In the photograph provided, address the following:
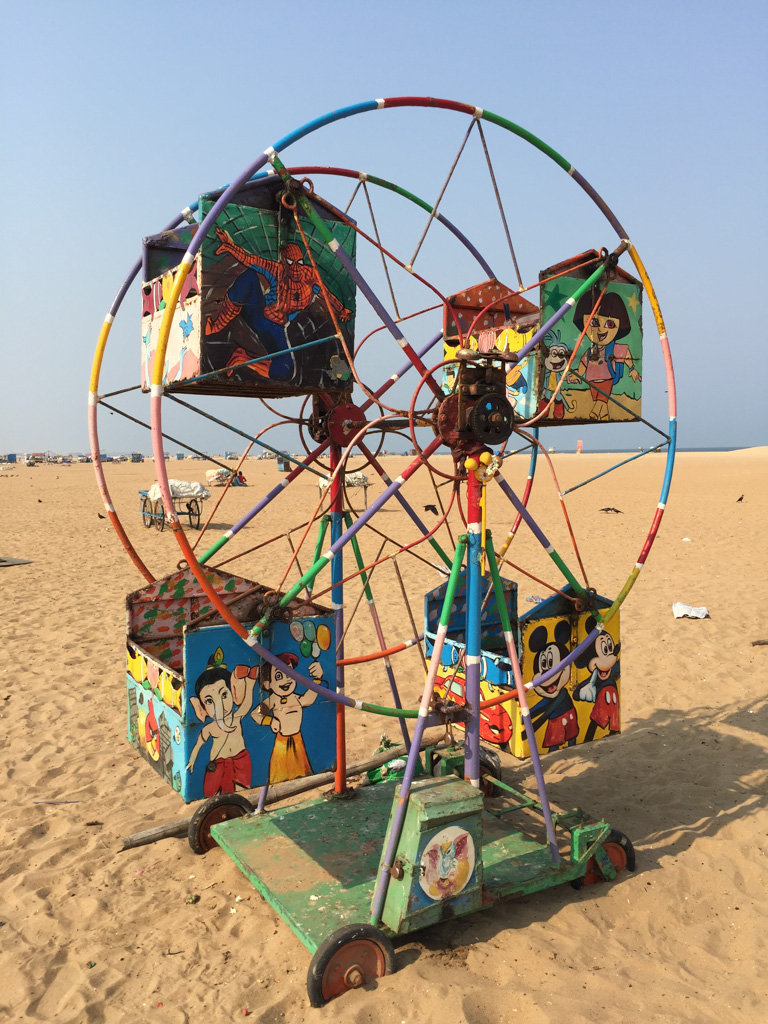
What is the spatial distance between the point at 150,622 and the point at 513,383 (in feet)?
9.15

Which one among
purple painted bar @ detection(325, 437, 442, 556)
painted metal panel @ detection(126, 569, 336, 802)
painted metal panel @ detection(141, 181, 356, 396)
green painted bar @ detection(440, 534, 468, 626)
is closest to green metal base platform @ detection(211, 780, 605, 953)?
painted metal panel @ detection(126, 569, 336, 802)

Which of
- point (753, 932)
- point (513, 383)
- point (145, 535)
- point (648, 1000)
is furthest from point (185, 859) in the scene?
point (145, 535)

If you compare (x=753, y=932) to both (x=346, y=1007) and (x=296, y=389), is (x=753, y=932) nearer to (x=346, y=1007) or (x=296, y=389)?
(x=346, y=1007)

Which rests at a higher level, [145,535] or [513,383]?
[513,383]

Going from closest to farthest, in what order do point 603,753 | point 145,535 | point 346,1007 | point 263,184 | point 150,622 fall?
point 346,1007 < point 263,184 < point 150,622 < point 603,753 < point 145,535

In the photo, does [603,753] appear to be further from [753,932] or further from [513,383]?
[513,383]

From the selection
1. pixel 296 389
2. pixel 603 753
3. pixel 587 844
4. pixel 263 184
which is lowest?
pixel 603 753

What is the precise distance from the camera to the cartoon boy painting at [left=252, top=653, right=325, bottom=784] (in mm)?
4020

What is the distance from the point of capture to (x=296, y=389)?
439cm

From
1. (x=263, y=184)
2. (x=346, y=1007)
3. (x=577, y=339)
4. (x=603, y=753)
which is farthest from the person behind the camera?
(x=603, y=753)

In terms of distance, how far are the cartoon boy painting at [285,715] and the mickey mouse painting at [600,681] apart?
1784mm

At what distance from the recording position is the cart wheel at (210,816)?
4918 mm

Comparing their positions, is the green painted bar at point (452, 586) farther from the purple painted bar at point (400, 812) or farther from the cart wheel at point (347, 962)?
the cart wheel at point (347, 962)

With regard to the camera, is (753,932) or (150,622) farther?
(150,622)
